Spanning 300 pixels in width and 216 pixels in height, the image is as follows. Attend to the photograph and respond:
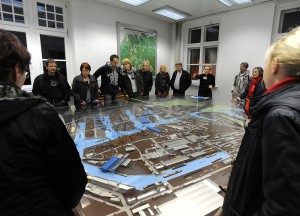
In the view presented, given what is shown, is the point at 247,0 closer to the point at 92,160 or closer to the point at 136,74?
the point at 136,74

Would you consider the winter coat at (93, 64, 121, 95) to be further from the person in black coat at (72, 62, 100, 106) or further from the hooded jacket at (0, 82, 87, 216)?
the hooded jacket at (0, 82, 87, 216)

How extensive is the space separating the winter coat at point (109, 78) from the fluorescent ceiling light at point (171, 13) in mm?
2450

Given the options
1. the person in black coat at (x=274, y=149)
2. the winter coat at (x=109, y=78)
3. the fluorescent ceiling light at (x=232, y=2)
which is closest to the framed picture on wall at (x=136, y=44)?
the winter coat at (x=109, y=78)

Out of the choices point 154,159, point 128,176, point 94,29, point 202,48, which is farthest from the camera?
point 202,48

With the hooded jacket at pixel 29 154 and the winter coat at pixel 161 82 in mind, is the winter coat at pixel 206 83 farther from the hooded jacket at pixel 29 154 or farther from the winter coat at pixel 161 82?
the hooded jacket at pixel 29 154

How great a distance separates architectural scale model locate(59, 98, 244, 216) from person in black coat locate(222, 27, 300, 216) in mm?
323

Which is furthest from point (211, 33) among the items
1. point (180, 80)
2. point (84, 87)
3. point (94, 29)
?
point (84, 87)

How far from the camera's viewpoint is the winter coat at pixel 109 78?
3434mm

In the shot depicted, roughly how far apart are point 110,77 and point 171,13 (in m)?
3.05

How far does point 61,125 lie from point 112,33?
472 centimetres

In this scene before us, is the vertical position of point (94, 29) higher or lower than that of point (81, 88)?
higher

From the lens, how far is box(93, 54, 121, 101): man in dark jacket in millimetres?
3428

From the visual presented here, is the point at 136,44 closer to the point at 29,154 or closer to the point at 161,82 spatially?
the point at 161,82

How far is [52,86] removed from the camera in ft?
9.18
